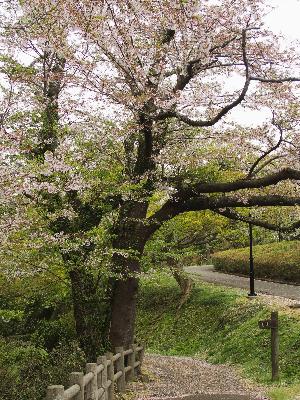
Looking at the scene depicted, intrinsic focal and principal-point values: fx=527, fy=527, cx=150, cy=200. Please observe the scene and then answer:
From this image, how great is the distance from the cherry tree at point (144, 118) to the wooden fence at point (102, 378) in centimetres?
72

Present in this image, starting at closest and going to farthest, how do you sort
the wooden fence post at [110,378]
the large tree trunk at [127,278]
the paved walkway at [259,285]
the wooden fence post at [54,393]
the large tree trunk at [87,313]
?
1. the wooden fence post at [54,393]
2. the wooden fence post at [110,378]
3. the large tree trunk at [87,313]
4. the large tree trunk at [127,278]
5. the paved walkway at [259,285]

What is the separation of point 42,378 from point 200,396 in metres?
3.59

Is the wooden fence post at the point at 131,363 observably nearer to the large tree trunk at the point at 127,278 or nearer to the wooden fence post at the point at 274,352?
the large tree trunk at the point at 127,278

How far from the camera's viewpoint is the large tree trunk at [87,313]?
11656 mm

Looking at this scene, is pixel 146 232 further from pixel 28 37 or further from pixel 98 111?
pixel 28 37

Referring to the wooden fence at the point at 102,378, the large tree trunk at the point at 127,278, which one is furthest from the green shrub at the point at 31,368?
the large tree trunk at the point at 127,278

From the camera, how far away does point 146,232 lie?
12562mm

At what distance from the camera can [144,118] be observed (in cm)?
1166

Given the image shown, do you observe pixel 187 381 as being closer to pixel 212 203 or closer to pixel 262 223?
pixel 262 223

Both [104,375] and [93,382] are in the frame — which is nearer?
[93,382]

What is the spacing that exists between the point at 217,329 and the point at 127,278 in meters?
8.50

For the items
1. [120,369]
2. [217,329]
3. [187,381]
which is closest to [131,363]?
[120,369]

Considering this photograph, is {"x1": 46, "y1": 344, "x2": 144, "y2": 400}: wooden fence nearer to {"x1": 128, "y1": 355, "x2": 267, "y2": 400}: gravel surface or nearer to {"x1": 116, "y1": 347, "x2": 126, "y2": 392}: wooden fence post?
{"x1": 116, "y1": 347, "x2": 126, "y2": 392}: wooden fence post

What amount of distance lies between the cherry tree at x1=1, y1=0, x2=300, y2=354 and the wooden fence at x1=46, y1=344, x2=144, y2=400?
28.4 inches
